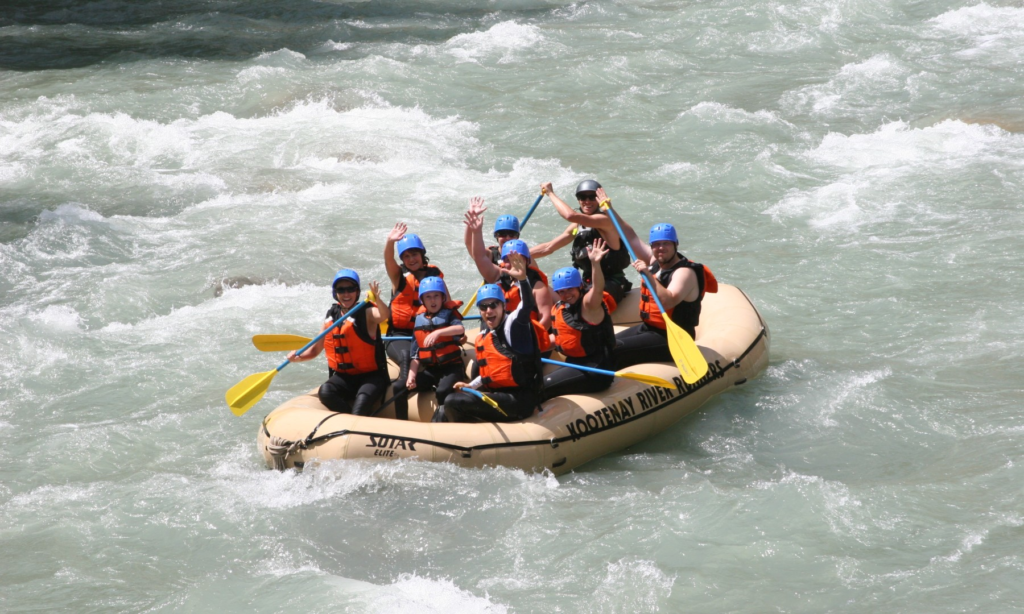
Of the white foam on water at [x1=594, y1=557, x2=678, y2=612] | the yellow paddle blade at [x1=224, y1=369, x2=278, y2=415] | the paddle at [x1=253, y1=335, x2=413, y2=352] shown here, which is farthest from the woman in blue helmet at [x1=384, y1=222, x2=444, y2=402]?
the white foam on water at [x1=594, y1=557, x2=678, y2=612]

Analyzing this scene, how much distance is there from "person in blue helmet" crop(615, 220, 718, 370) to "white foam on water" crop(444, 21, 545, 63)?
9516 millimetres

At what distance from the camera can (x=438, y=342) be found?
5.80 metres

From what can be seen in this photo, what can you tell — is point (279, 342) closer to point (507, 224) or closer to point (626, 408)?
point (507, 224)

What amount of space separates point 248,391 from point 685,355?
100 inches

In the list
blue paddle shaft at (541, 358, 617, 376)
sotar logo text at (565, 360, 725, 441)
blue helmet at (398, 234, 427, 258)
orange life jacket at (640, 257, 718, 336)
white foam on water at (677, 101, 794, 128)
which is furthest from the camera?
white foam on water at (677, 101, 794, 128)

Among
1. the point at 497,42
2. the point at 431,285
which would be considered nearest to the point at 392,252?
the point at 431,285

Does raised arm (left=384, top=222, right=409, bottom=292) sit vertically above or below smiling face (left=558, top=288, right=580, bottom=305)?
above

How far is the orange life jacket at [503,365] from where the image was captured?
18.2 ft

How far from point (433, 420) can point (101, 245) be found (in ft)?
17.1

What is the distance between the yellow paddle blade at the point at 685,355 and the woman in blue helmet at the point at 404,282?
1.42 metres

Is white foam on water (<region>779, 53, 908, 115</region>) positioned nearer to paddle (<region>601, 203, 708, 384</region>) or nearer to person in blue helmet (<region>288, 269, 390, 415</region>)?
paddle (<region>601, 203, 708, 384</region>)

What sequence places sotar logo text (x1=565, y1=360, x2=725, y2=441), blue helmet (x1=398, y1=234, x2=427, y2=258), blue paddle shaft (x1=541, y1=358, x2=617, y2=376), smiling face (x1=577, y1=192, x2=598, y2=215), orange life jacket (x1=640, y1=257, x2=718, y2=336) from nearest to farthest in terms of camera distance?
sotar logo text (x1=565, y1=360, x2=725, y2=441)
blue paddle shaft (x1=541, y1=358, x2=617, y2=376)
orange life jacket (x1=640, y1=257, x2=718, y2=336)
blue helmet (x1=398, y1=234, x2=427, y2=258)
smiling face (x1=577, y1=192, x2=598, y2=215)

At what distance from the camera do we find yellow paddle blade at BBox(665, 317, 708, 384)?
578cm

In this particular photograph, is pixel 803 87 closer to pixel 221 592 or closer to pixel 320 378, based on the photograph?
pixel 320 378
